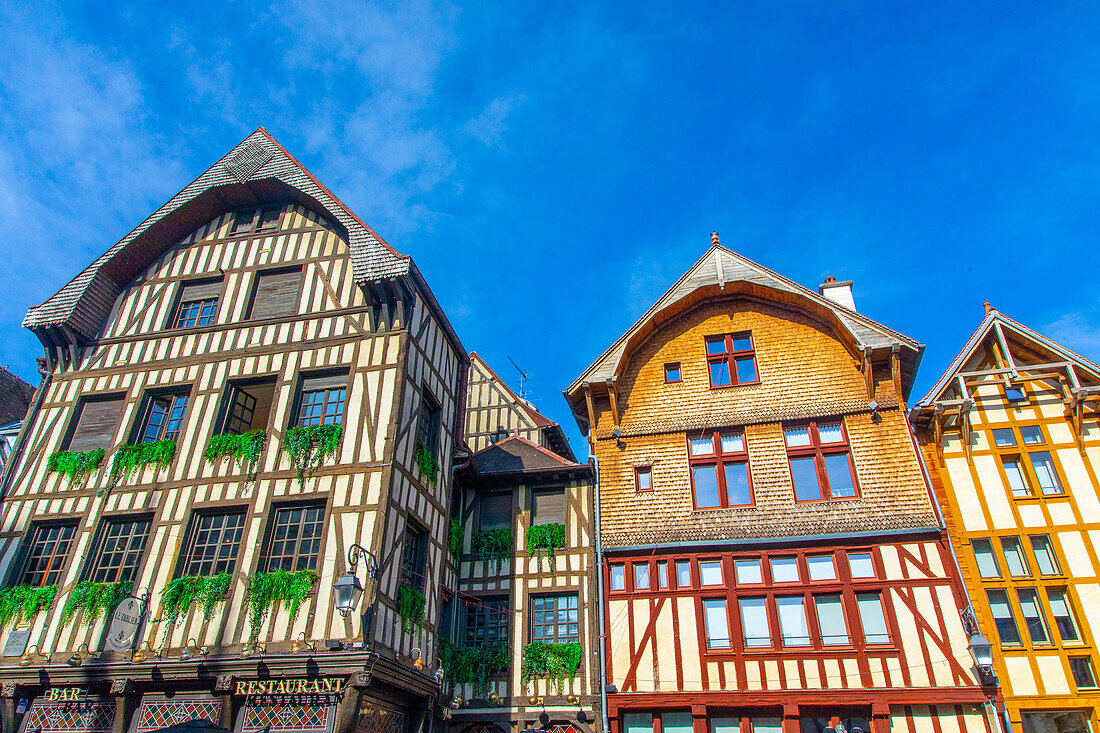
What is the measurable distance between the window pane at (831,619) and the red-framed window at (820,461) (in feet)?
6.86

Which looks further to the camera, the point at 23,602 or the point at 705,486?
the point at 705,486

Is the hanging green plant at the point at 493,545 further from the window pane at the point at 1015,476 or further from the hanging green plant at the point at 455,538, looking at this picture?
the window pane at the point at 1015,476

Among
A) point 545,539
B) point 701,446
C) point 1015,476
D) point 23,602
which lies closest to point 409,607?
point 545,539

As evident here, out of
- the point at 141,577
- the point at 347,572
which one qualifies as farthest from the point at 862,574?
the point at 141,577

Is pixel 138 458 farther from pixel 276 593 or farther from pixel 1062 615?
pixel 1062 615

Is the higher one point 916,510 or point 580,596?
point 916,510

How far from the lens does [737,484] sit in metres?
15.9

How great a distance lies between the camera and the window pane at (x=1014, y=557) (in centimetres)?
1382

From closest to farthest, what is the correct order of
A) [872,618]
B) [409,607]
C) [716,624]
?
[409,607] → [872,618] → [716,624]

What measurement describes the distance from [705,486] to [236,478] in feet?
32.5

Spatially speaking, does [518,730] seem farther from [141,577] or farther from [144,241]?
[144,241]

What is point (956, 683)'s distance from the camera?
504 inches

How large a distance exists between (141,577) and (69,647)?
5.34 ft

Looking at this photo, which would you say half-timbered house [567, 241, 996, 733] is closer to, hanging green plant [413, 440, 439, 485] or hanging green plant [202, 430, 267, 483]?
hanging green plant [413, 440, 439, 485]
